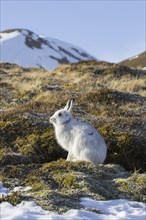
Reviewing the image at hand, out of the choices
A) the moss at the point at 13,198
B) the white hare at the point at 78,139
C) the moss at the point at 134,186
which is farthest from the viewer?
the white hare at the point at 78,139

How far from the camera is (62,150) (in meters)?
14.0

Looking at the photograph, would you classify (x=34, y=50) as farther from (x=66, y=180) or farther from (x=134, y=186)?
(x=134, y=186)

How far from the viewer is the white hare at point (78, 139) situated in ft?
38.9

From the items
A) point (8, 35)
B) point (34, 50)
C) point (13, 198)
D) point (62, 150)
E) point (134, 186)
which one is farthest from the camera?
point (8, 35)

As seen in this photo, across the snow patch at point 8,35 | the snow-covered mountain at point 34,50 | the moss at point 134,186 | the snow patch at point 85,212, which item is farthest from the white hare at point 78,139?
the snow patch at point 8,35

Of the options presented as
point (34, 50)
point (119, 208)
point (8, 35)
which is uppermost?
point (8, 35)

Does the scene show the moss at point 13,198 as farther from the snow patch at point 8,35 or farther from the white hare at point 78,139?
the snow patch at point 8,35

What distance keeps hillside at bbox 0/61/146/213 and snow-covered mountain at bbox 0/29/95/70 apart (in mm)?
51538

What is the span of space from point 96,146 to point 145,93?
37.6 ft

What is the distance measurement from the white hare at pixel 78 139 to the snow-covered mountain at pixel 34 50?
6070 cm

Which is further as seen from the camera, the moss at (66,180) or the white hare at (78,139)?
the white hare at (78,139)

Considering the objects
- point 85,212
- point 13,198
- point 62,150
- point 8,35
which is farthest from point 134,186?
point 8,35

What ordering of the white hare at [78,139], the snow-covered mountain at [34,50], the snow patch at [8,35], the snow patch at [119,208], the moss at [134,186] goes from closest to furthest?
the snow patch at [119,208] → the moss at [134,186] → the white hare at [78,139] → the snow-covered mountain at [34,50] → the snow patch at [8,35]

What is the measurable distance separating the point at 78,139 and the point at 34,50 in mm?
72777
